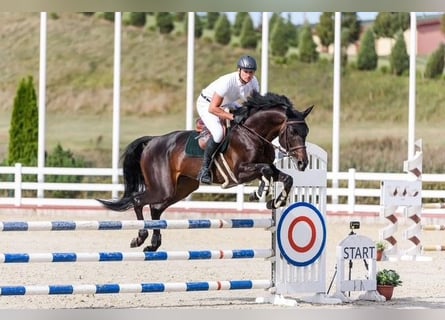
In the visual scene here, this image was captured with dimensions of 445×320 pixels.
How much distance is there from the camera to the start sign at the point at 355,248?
8.16 meters

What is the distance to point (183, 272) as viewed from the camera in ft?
32.8

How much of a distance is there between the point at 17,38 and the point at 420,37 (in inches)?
466

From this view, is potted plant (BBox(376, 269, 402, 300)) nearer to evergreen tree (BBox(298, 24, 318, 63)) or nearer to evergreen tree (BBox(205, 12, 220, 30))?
Answer: evergreen tree (BBox(298, 24, 318, 63))

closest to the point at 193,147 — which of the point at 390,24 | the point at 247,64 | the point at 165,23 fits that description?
the point at 247,64

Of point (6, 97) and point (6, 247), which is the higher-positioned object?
point (6, 97)

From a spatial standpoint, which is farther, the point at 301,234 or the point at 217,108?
the point at 217,108

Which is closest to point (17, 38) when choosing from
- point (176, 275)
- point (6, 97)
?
point (6, 97)

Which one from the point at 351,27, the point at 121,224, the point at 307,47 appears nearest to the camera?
the point at 121,224

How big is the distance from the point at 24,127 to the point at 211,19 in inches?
559

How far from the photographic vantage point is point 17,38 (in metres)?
34.4

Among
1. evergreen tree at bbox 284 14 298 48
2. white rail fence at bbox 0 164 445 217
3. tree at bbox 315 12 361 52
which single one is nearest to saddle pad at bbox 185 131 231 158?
white rail fence at bbox 0 164 445 217

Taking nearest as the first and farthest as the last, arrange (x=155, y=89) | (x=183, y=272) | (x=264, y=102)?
(x=264, y=102) → (x=183, y=272) → (x=155, y=89)

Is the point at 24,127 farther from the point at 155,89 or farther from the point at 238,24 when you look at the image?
the point at 238,24

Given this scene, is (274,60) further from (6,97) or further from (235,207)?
(235,207)
